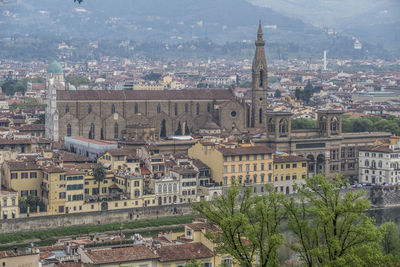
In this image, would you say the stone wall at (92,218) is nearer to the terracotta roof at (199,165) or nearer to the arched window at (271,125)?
the terracotta roof at (199,165)

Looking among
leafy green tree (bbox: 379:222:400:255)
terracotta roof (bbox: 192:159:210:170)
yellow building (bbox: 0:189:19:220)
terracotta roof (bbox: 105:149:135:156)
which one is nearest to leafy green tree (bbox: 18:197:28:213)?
yellow building (bbox: 0:189:19:220)

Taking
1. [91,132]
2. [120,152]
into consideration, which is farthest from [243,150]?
[91,132]

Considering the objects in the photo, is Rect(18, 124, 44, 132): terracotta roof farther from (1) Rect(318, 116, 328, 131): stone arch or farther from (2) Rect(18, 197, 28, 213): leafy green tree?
(2) Rect(18, 197, 28, 213): leafy green tree

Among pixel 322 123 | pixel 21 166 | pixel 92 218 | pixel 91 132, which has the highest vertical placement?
pixel 322 123

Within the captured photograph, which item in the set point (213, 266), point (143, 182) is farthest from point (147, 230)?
point (213, 266)

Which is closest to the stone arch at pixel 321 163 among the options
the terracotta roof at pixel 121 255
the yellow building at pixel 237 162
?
the yellow building at pixel 237 162

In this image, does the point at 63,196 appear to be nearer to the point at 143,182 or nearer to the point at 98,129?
the point at 143,182

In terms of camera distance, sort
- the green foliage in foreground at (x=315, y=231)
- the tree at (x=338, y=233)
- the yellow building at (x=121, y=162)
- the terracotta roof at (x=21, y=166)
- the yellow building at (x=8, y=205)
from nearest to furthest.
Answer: the tree at (x=338, y=233) → the green foliage in foreground at (x=315, y=231) → the yellow building at (x=8, y=205) → the terracotta roof at (x=21, y=166) → the yellow building at (x=121, y=162)

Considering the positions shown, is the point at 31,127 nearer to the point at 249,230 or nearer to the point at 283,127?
the point at 283,127
